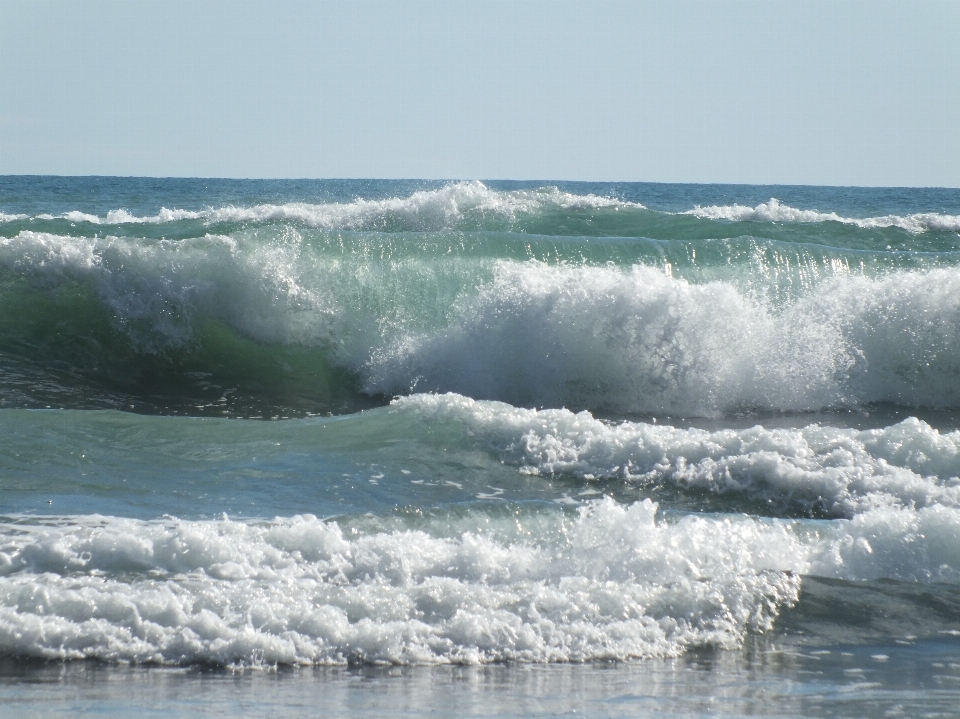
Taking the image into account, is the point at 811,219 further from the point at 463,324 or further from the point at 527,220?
the point at 463,324

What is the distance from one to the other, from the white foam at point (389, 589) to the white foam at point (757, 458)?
1055 millimetres

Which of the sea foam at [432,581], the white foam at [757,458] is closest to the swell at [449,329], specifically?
the white foam at [757,458]

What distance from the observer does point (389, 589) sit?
3.69 metres

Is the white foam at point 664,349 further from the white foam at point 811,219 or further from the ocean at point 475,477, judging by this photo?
the white foam at point 811,219

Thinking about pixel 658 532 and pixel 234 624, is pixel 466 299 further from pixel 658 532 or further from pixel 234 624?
pixel 234 624

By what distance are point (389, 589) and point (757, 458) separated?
8.83ft

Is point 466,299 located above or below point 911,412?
above

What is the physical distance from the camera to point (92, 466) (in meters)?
5.23

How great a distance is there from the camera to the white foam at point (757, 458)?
5.30 meters

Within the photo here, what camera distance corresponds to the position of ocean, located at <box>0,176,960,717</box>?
10.8 feet

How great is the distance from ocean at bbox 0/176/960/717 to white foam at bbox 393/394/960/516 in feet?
0.07

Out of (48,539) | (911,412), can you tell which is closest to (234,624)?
(48,539)

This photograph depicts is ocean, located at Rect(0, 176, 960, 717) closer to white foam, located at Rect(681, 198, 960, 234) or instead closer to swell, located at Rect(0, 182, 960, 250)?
swell, located at Rect(0, 182, 960, 250)

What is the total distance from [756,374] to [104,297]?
5.87 meters
